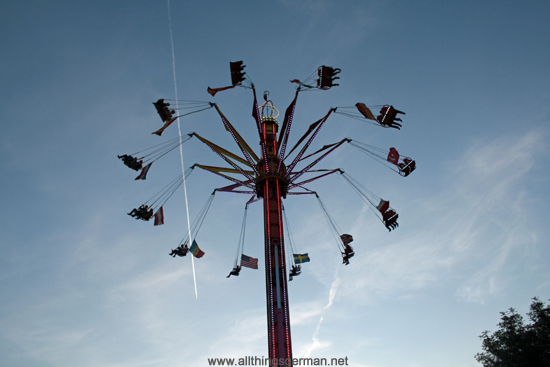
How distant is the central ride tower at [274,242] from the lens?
21.9 m

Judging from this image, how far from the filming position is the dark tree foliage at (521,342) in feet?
118

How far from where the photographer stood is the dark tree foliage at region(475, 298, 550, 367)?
3597cm

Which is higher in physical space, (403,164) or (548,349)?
(403,164)

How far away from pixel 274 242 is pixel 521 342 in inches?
1160

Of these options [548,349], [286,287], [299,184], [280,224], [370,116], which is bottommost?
[548,349]

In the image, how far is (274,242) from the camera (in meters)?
25.5

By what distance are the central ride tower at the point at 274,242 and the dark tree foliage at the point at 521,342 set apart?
93.5 ft

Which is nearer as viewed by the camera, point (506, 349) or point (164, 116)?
point (164, 116)

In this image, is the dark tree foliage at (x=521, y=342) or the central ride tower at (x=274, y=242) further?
the dark tree foliage at (x=521, y=342)

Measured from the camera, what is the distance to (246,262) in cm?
2711

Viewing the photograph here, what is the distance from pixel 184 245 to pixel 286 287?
835cm

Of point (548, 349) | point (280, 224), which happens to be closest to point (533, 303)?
point (548, 349)

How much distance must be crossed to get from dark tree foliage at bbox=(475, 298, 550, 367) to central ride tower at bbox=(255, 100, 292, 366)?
28.5m

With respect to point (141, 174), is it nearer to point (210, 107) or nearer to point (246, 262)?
point (210, 107)
